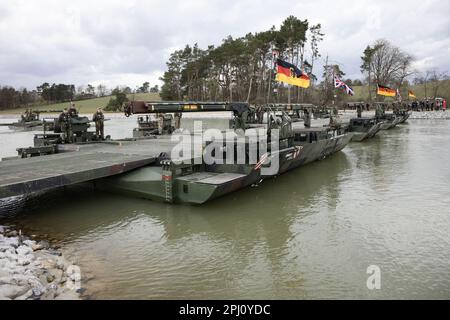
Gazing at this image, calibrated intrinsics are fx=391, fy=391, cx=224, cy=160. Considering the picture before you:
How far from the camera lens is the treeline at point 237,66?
151 feet

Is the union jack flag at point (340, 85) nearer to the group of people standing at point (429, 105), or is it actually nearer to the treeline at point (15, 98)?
the group of people standing at point (429, 105)

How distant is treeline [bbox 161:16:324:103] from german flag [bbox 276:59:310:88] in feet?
75.6

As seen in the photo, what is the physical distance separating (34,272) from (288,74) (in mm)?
12677

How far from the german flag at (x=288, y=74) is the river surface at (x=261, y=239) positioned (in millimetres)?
4995

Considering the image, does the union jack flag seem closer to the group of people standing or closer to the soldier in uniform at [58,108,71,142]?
the soldier in uniform at [58,108,71,142]

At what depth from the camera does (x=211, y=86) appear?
55.7 metres

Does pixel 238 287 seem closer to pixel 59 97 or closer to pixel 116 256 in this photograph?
pixel 116 256

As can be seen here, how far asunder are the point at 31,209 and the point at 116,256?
417cm


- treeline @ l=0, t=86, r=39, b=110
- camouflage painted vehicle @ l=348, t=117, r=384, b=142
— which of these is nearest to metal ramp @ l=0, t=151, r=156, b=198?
camouflage painted vehicle @ l=348, t=117, r=384, b=142

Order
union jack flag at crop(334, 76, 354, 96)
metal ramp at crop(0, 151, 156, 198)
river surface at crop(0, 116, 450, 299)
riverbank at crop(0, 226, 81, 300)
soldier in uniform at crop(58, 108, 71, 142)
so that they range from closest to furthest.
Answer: riverbank at crop(0, 226, 81, 300), river surface at crop(0, 116, 450, 299), metal ramp at crop(0, 151, 156, 198), soldier in uniform at crop(58, 108, 71, 142), union jack flag at crop(334, 76, 354, 96)

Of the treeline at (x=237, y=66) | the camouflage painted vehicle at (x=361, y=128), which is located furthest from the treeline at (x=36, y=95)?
the camouflage painted vehicle at (x=361, y=128)

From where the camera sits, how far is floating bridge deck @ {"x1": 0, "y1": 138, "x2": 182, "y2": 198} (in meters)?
7.77

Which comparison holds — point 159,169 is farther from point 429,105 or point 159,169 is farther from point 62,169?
point 429,105
